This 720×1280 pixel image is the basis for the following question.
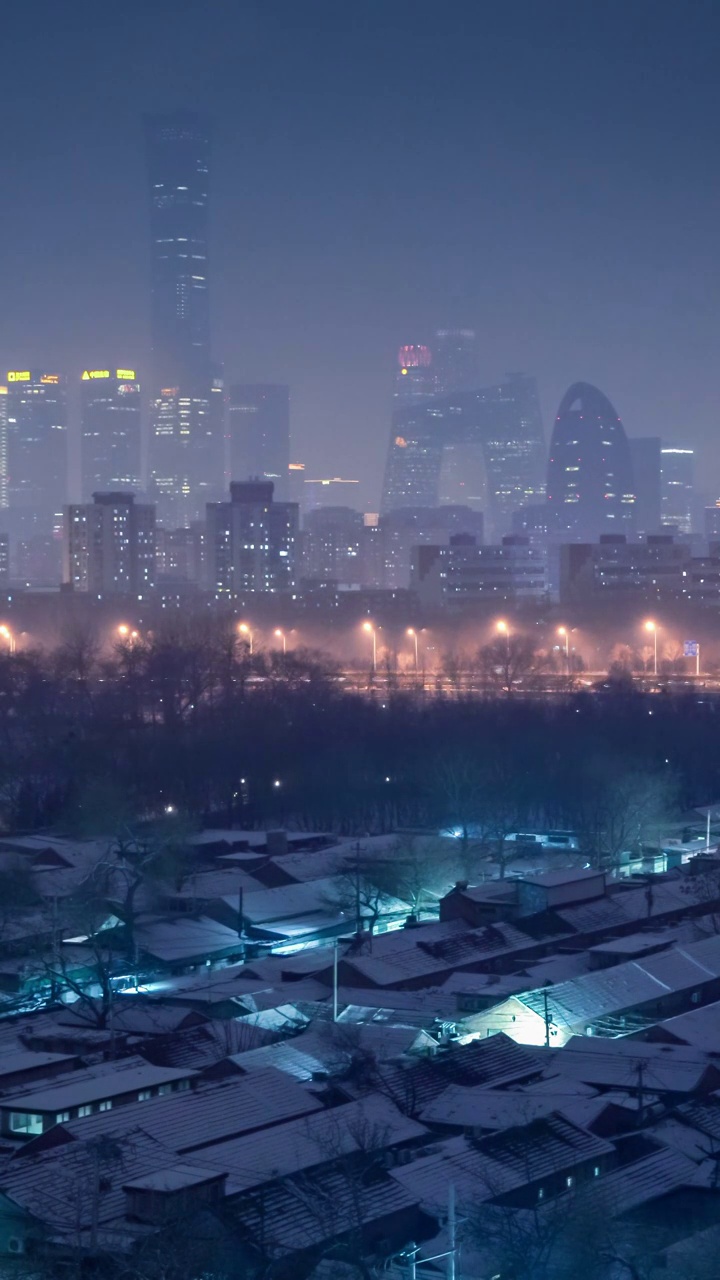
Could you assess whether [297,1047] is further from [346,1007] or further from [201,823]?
[201,823]

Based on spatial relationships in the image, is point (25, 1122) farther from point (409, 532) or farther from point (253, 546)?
point (409, 532)

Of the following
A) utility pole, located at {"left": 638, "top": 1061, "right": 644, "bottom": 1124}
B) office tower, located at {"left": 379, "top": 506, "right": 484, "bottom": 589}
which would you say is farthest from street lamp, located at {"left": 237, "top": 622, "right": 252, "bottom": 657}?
office tower, located at {"left": 379, "top": 506, "right": 484, "bottom": 589}

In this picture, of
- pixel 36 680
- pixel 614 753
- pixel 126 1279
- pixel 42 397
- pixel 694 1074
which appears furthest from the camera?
pixel 42 397

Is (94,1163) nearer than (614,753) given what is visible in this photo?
Yes

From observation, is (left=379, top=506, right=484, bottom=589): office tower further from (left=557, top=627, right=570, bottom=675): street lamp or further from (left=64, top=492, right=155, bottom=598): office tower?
(left=557, top=627, right=570, bottom=675): street lamp

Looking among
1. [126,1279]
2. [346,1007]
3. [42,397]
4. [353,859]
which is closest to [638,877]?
[353,859]

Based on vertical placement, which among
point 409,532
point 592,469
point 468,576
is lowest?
point 468,576

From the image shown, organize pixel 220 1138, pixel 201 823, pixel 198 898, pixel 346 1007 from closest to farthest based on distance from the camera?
pixel 220 1138 < pixel 346 1007 < pixel 198 898 < pixel 201 823

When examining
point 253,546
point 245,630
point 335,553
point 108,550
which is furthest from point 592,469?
point 245,630
